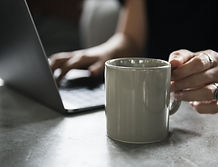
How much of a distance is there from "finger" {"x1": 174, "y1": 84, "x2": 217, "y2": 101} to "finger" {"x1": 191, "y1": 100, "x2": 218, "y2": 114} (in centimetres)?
2

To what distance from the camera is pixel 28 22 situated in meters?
0.54

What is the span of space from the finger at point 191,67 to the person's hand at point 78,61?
383 mm

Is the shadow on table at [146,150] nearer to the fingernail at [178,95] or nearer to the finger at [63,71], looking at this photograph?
the fingernail at [178,95]

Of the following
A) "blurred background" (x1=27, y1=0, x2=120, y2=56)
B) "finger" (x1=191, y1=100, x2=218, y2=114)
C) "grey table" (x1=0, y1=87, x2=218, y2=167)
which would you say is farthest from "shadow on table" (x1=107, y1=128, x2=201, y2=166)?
"blurred background" (x1=27, y1=0, x2=120, y2=56)

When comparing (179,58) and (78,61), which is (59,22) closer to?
(78,61)

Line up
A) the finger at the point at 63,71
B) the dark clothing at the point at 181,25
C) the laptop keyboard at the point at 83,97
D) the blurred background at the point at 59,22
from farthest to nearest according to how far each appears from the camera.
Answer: the blurred background at the point at 59,22 < the dark clothing at the point at 181,25 < the finger at the point at 63,71 < the laptop keyboard at the point at 83,97

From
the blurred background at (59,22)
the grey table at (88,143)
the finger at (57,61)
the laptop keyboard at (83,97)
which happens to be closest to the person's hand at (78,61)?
the finger at (57,61)

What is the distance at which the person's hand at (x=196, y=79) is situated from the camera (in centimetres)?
58

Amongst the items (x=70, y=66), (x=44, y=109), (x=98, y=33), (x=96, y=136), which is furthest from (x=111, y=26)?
(x=96, y=136)

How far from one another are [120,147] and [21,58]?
0.27 meters

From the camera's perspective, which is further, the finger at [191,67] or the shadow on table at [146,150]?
the finger at [191,67]

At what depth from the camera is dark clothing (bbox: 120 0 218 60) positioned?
132 centimetres

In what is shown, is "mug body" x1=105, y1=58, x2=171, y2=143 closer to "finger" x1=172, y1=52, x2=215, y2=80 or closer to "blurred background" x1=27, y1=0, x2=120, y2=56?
"finger" x1=172, y1=52, x2=215, y2=80

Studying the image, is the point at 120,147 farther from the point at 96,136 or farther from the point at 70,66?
the point at 70,66
